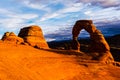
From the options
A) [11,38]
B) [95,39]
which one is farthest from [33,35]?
[95,39]

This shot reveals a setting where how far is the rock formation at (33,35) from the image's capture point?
50513mm

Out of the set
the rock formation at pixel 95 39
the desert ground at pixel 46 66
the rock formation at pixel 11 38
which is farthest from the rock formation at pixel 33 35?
the desert ground at pixel 46 66

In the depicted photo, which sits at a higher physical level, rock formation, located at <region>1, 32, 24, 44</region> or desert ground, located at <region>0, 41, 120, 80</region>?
rock formation, located at <region>1, 32, 24, 44</region>

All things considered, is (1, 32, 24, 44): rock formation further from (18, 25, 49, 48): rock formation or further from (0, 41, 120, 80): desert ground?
(0, 41, 120, 80): desert ground

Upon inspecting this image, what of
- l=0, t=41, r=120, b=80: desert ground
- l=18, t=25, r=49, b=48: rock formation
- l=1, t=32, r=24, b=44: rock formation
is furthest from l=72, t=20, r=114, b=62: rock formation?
l=1, t=32, r=24, b=44: rock formation

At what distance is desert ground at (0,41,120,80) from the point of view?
76.7 feet

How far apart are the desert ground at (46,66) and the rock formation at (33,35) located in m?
12.5

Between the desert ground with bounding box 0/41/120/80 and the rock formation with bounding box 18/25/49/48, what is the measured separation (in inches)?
494

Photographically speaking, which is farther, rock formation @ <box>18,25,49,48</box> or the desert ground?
rock formation @ <box>18,25,49,48</box>

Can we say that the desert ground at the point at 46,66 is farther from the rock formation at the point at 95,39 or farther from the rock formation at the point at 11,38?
the rock formation at the point at 11,38

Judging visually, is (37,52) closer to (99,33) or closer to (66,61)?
(66,61)

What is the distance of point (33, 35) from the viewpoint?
169ft

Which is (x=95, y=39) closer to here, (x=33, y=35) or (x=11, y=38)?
(x=33, y=35)

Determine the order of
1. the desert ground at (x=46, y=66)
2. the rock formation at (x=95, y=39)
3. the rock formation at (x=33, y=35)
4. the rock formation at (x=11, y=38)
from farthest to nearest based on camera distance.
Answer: the rock formation at (x=33, y=35) → the rock formation at (x=95, y=39) → the rock formation at (x=11, y=38) → the desert ground at (x=46, y=66)
